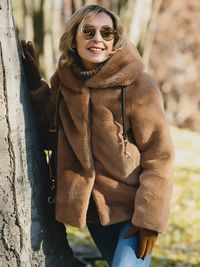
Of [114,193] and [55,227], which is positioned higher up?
[114,193]

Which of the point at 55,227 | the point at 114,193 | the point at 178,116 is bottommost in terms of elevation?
the point at 178,116

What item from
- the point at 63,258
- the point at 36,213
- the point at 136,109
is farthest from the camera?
the point at 63,258

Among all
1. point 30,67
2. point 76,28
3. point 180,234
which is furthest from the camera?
point 180,234

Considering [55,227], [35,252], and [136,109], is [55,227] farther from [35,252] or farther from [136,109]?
[136,109]

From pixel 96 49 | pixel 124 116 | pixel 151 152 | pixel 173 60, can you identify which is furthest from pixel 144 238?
pixel 173 60

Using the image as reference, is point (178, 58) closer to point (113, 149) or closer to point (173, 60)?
point (173, 60)

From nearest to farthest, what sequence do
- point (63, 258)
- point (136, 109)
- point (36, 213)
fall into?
point (136, 109) < point (36, 213) < point (63, 258)

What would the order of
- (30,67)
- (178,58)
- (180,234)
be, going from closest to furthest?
(30,67)
(180,234)
(178,58)

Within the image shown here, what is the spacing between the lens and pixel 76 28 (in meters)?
2.71

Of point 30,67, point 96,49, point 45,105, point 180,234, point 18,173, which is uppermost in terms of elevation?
point 96,49

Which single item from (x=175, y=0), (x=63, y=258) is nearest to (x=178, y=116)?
(x=175, y=0)

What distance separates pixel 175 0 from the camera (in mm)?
13547

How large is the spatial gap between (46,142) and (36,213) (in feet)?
1.27

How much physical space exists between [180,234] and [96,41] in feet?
10.6
